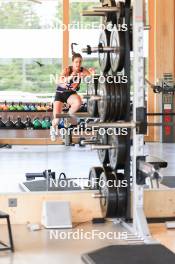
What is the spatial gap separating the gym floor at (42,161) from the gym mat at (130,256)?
2022 millimetres

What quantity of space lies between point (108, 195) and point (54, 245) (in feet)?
2.01

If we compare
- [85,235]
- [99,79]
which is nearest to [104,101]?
[99,79]

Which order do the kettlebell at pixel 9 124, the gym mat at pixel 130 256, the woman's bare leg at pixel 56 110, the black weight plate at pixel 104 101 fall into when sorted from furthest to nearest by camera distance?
the kettlebell at pixel 9 124
the woman's bare leg at pixel 56 110
the black weight plate at pixel 104 101
the gym mat at pixel 130 256

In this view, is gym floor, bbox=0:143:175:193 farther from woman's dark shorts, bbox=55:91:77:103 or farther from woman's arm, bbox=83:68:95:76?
woman's arm, bbox=83:68:95:76

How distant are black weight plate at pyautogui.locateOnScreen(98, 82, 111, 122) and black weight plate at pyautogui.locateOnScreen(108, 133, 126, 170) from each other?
0.19 metres

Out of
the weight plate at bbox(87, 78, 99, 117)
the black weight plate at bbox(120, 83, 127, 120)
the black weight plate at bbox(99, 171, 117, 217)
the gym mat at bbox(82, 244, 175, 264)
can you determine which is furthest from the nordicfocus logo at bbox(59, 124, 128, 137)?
the gym mat at bbox(82, 244, 175, 264)

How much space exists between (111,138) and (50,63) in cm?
212

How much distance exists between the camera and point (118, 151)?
14.4 feet

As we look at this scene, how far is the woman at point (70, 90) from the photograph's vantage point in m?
5.37

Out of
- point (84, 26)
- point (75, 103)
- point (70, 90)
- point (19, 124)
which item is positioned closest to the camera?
point (75, 103)

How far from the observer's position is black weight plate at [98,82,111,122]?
4.31 meters

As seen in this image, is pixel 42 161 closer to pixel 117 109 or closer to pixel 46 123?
pixel 46 123

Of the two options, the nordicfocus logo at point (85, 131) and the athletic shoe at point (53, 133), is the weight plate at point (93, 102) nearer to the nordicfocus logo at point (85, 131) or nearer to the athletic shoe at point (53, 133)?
the nordicfocus logo at point (85, 131)

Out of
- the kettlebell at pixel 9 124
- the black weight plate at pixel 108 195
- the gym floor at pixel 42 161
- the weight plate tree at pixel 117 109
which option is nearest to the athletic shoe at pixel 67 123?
the gym floor at pixel 42 161
